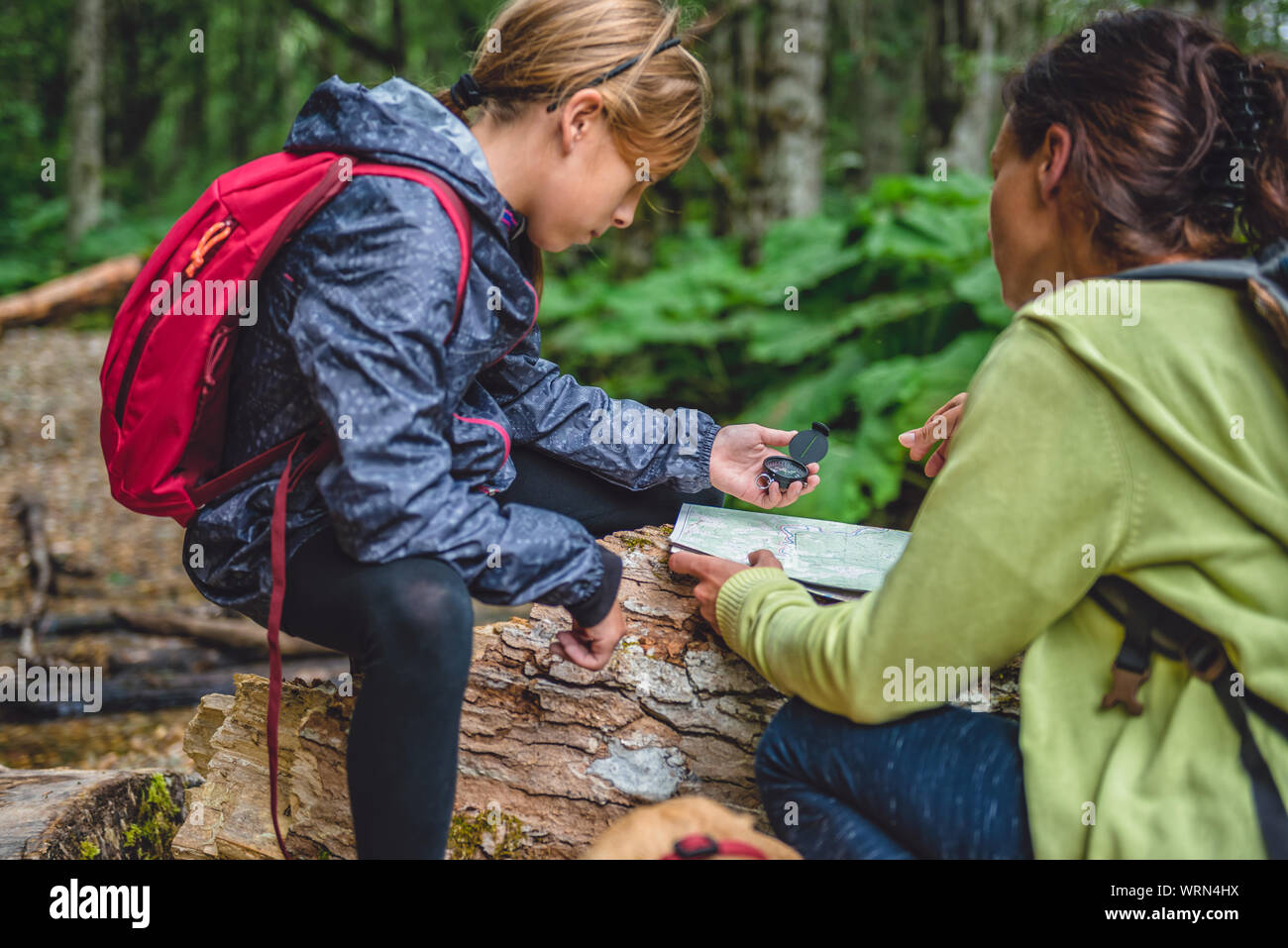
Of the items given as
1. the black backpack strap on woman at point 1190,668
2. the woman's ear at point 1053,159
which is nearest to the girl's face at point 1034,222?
the woman's ear at point 1053,159

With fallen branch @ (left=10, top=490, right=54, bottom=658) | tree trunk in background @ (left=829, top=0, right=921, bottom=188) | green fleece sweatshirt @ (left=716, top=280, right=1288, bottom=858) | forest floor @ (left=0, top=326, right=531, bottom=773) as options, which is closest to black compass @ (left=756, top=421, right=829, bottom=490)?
green fleece sweatshirt @ (left=716, top=280, right=1288, bottom=858)

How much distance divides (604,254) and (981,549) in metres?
8.73

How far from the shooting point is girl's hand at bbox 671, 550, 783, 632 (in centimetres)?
191

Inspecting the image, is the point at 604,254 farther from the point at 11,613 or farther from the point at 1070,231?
the point at 1070,231

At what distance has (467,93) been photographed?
1.76 metres

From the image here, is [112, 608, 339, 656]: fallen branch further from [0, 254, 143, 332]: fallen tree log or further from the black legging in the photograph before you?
[0, 254, 143, 332]: fallen tree log

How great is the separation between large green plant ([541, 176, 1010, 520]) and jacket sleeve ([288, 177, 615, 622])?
2657 millimetres

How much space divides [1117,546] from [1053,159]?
0.62 m

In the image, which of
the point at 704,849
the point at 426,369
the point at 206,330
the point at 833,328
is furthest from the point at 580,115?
the point at 833,328

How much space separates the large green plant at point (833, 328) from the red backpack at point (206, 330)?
108 inches

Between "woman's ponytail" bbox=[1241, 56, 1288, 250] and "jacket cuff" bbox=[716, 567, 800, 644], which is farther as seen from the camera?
"jacket cuff" bbox=[716, 567, 800, 644]

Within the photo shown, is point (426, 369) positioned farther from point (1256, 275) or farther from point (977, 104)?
point (977, 104)

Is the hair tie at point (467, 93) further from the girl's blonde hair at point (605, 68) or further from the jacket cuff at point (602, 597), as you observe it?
the jacket cuff at point (602, 597)

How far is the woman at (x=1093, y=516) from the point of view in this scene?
1.23m
